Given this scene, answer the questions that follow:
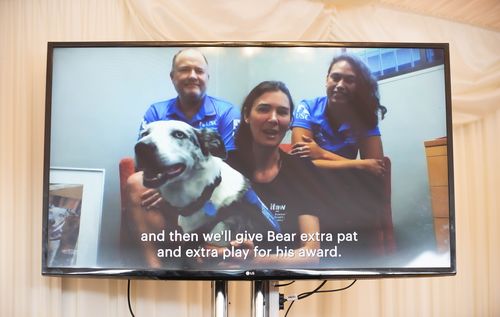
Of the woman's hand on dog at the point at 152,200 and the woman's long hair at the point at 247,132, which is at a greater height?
the woman's long hair at the point at 247,132

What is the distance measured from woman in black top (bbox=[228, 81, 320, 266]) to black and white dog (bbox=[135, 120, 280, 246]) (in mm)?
47

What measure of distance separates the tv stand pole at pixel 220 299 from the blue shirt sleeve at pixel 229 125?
0.55m

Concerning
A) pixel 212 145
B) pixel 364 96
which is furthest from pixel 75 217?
pixel 364 96

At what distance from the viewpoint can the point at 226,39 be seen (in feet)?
8.23

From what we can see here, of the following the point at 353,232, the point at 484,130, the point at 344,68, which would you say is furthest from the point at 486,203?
the point at 344,68

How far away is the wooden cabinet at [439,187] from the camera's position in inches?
86.3

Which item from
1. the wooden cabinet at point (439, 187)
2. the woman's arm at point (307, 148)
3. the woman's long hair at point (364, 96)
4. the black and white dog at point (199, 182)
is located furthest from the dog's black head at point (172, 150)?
the wooden cabinet at point (439, 187)

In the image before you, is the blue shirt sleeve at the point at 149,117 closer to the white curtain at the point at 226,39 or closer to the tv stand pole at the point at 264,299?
the white curtain at the point at 226,39

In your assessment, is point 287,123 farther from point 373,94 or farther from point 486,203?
point 486,203

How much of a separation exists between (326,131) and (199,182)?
0.55 metres

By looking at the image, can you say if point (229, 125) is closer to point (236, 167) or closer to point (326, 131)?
point (236, 167)

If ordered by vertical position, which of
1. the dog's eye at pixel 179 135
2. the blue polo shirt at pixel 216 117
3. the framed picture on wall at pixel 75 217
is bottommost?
the framed picture on wall at pixel 75 217

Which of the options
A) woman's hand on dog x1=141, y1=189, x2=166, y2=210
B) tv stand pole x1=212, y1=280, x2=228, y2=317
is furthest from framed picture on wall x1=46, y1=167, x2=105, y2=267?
tv stand pole x1=212, y1=280, x2=228, y2=317

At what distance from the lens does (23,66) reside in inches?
99.4
